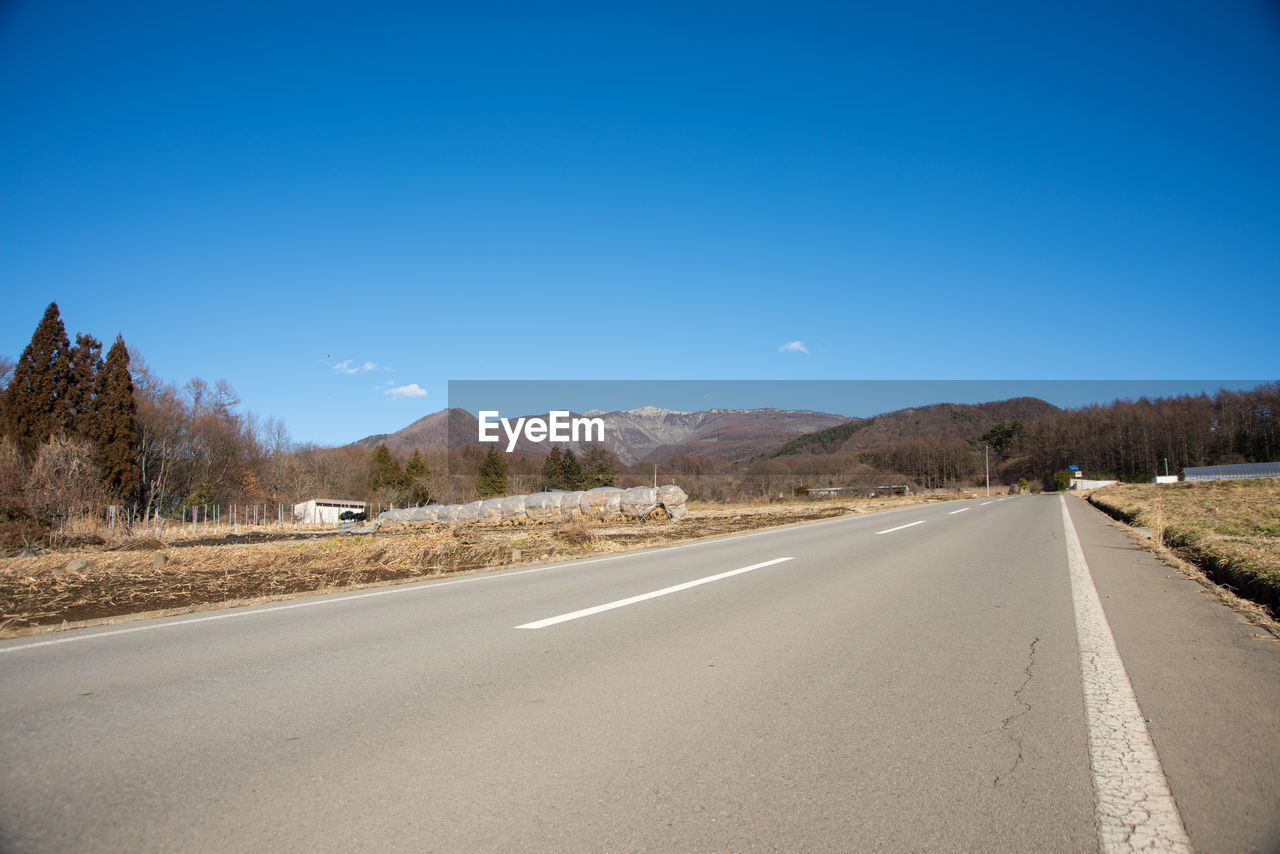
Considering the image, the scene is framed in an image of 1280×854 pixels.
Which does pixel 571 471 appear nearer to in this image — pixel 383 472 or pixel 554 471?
pixel 554 471

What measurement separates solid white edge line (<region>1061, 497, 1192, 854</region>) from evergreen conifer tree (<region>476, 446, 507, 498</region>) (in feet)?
222

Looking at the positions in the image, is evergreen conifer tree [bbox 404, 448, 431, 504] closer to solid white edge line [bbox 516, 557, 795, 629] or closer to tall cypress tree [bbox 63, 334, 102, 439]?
tall cypress tree [bbox 63, 334, 102, 439]

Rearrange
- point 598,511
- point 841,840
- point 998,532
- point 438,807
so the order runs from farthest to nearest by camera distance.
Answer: point 598,511 → point 998,532 → point 438,807 → point 841,840

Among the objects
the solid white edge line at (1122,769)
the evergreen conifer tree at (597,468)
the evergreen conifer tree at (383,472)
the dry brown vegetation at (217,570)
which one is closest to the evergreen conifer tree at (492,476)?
the evergreen conifer tree at (383,472)

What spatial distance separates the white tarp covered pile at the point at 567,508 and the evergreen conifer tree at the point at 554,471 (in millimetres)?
47428

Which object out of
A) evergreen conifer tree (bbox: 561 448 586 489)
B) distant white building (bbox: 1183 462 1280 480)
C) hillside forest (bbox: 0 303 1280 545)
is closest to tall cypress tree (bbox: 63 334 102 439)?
hillside forest (bbox: 0 303 1280 545)

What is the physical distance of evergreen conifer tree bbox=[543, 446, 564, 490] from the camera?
7803 centimetres

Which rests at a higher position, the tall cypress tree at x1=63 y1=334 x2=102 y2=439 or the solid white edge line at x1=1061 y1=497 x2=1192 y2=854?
the tall cypress tree at x1=63 y1=334 x2=102 y2=439

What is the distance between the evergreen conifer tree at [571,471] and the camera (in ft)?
249

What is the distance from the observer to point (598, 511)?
27.2m

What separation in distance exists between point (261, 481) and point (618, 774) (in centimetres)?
6465

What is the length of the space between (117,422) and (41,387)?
3.25 m

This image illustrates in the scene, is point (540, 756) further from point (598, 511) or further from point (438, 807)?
point (598, 511)

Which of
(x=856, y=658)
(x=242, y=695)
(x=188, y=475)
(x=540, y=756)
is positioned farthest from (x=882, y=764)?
(x=188, y=475)
